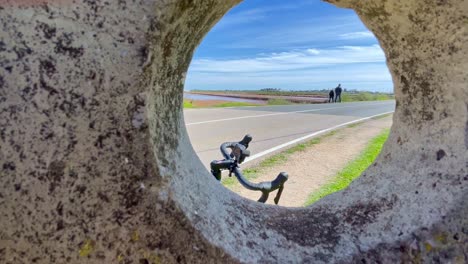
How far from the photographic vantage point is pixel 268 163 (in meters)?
7.82

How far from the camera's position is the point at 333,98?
126ft

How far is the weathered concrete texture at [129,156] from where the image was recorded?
1224 millimetres

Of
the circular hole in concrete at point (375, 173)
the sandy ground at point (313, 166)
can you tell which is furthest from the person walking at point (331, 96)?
the circular hole in concrete at point (375, 173)

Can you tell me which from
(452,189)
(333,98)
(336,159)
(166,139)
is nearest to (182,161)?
(166,139)

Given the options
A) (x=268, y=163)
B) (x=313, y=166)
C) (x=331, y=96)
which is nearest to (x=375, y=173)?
(x=268, y=163)

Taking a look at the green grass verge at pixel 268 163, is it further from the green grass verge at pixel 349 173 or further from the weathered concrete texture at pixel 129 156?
the weathered concrete texture at pixel 129 156

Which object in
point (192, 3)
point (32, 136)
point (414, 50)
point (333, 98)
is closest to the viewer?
point (32, 136)

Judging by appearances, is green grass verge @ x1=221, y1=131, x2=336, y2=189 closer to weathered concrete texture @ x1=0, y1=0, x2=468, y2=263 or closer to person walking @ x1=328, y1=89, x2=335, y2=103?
weathered concrete texture @ x1=0, y1=0, x2=468, y2=263

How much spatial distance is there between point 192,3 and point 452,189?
3.49ft

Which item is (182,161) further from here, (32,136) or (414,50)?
(414,50)

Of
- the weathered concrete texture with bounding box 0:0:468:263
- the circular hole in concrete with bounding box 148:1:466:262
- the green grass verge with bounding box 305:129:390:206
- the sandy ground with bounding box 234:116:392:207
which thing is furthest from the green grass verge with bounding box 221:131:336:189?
the weathered concrete texture with bounding box 0:0:468:263

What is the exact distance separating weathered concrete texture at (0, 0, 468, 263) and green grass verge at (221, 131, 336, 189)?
4.57m

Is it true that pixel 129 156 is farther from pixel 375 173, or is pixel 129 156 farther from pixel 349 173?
pixel 349 173

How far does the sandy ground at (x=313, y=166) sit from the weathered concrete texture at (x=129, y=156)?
3.87 metres
